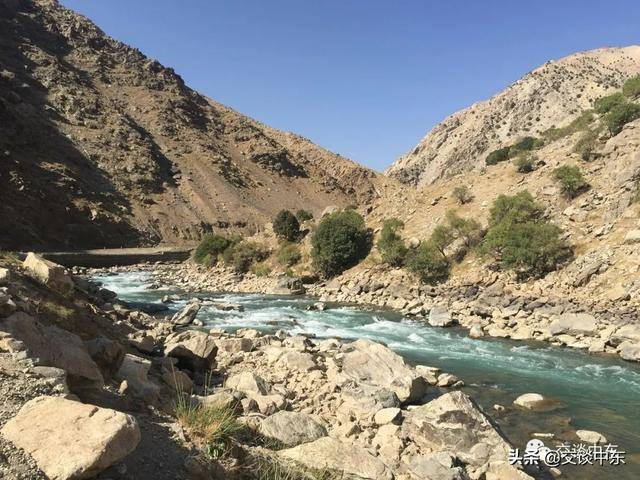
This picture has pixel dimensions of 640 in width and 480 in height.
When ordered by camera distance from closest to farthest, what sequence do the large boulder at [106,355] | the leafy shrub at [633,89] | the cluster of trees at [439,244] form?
1. the large boulder at [106,355]
2. the cluster of trees at [439,244]
3. the leafy shrub at [633,89]

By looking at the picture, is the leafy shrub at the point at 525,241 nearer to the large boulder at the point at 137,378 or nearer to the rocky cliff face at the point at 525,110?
the large boulder at the point at 137,378

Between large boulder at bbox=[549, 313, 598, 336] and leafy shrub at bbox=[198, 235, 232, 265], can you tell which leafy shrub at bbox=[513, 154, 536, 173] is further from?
leafy shrub at bbox=[198, 235, 232, 265]

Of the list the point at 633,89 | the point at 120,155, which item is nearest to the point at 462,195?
the point at 633,89

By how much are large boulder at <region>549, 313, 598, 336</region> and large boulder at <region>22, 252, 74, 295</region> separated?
17982 millimetres

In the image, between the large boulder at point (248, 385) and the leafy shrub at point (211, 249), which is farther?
the leafy shrub at point (211, 249)

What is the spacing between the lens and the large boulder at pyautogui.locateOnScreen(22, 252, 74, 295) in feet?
30.3

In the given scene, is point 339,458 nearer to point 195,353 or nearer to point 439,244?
point 195,353

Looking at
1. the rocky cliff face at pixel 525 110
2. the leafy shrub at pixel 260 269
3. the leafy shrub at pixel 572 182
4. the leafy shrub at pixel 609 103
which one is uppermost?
the rocky cliff face at pixel 525 110

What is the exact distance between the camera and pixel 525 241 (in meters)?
25.0

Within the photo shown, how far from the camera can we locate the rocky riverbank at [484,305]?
1788cm

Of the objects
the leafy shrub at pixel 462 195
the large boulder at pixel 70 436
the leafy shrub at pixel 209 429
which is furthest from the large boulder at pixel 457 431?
the leafy shrub at pixel 462 195

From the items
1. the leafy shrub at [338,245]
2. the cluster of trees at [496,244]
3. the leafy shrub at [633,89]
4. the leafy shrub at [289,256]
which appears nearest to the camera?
the cluster of trees at [496,244]

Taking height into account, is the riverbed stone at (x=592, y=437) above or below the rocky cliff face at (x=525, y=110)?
below

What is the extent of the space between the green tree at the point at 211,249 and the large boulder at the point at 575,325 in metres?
32.1
